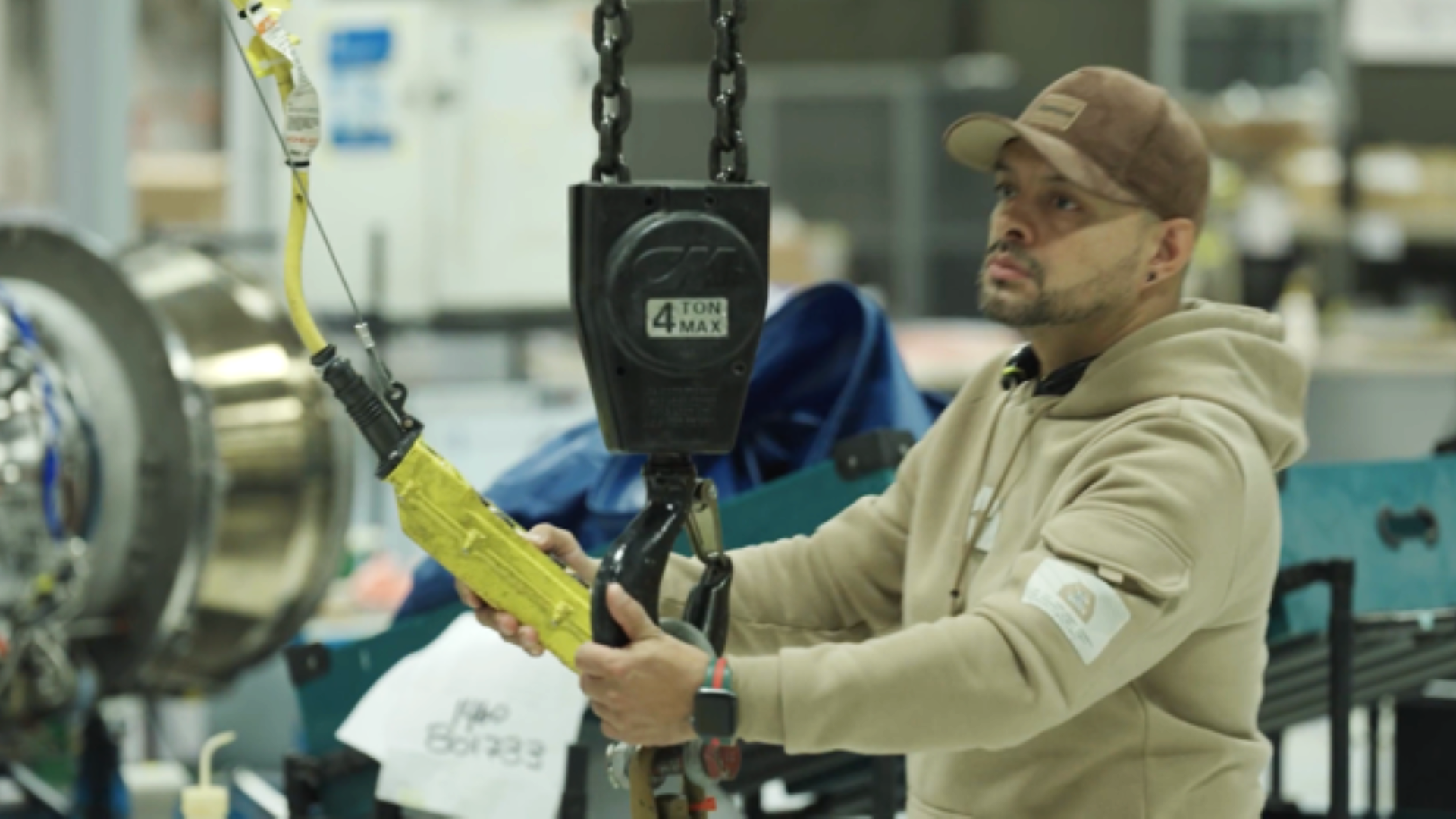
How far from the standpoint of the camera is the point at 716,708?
4.83ft

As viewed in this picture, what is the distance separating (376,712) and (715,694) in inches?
50.2

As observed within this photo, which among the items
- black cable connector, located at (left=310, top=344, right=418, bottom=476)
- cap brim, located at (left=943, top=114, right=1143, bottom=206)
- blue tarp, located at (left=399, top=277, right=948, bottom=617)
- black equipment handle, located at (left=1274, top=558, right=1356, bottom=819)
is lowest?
black equipment handle, located at (left=1274, top=558, right=1356, bottom=819)

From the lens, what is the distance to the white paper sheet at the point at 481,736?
251 cm

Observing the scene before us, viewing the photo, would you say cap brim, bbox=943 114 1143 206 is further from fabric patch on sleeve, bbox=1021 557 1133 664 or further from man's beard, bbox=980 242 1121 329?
fabric patch on sleeve, bbox=1021 557 1133 664

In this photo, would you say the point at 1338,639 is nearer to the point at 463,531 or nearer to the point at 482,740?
the point at 482,740

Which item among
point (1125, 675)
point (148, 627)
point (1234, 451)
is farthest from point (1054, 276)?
point (148, 627)

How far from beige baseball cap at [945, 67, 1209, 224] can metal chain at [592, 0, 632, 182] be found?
0.46 metres

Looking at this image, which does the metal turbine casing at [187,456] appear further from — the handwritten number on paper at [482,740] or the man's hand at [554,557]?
the man's hand at [554,557]

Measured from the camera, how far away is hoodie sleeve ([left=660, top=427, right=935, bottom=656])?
2008mm

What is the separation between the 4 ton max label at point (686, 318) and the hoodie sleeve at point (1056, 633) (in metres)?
0.25

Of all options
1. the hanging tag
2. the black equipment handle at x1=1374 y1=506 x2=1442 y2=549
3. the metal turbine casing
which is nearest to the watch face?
the hanging tag

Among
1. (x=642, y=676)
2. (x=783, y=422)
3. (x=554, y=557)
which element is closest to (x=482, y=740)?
(x=783, y=422)

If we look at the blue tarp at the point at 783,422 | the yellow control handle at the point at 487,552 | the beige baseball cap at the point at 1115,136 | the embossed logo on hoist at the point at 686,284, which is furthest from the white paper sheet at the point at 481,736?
the embossed logo on hoist at the point at 686,284

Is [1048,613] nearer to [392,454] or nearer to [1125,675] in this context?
[1125,675]
